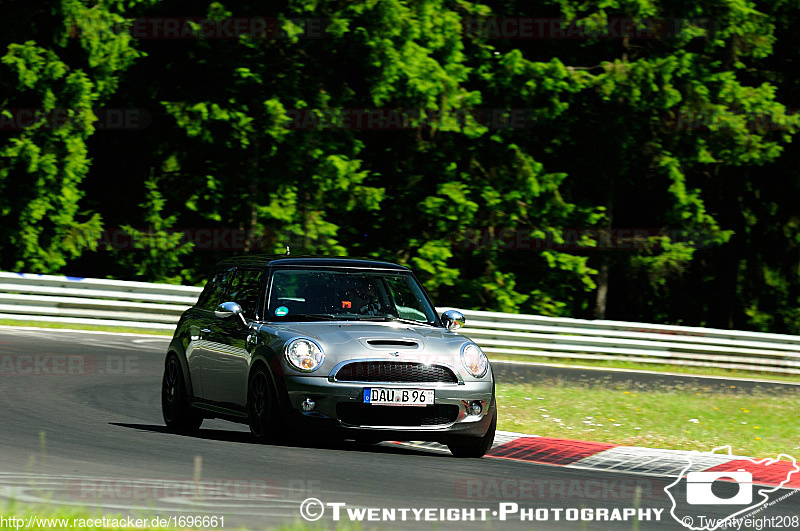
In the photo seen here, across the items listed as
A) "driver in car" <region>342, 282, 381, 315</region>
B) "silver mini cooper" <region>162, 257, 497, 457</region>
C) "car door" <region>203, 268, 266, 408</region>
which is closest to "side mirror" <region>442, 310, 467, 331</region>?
"silver mini cooper" <region>162, 257, 497, 457</region>

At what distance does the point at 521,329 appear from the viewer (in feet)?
73.8

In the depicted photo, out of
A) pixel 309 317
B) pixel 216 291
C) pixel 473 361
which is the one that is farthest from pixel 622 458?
pixel 216 291

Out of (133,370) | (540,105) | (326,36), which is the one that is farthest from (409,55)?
(133,370)

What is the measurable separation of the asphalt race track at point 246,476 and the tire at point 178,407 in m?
0.20

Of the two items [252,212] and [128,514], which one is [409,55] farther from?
[128,514]

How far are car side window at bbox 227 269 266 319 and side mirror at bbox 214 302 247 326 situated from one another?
0.33ft

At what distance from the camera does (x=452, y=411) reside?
30.7 ft

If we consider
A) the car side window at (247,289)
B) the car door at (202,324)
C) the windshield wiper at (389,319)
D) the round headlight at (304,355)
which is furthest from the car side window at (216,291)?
the round headlight at (304,355)

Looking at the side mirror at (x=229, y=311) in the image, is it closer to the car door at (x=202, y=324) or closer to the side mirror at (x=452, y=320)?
the car door at (x=202, y=324)

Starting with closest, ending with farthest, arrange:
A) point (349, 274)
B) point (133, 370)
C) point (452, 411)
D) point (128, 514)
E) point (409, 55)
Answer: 1. point (128, 514)
2. point (452, 411)
3. point (349, 274)
4. point (133, 370)
5. point (409, 55)

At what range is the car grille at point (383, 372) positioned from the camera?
916 centimetres

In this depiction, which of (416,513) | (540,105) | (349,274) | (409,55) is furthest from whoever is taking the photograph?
(540,105)

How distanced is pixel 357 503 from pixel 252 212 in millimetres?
19900

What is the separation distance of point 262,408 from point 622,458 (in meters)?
2.97
